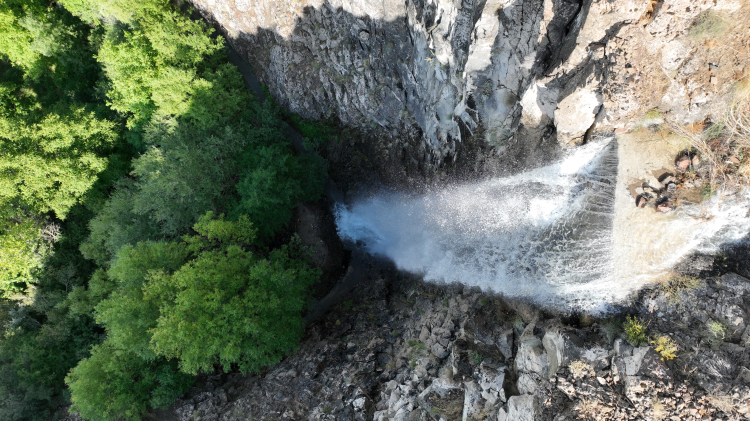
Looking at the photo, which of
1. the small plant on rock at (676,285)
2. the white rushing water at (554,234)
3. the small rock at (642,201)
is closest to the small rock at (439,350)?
the white rushing water at (554,234)

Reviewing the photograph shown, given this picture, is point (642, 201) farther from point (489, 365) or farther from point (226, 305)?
point (226, 305)

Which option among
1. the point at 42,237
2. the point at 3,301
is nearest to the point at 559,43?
the point at 42,237

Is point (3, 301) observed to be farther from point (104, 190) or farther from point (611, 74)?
point (611, 74)

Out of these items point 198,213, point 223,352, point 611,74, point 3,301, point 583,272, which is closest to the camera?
point 611,74

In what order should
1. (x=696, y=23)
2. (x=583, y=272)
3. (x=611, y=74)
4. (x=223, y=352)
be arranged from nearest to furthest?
(x=696, y=23) < (x=611, y=74) < (x=583, y=272) < (x=223, y=352)

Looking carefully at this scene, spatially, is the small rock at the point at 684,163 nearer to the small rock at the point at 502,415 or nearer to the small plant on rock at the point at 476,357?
the small plant on rock at the point at 476,357

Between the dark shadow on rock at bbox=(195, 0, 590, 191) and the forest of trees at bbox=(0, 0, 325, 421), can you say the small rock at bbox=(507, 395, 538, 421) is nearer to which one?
the dark shadow on rock at bbox=(195, 0, 590, 191)
